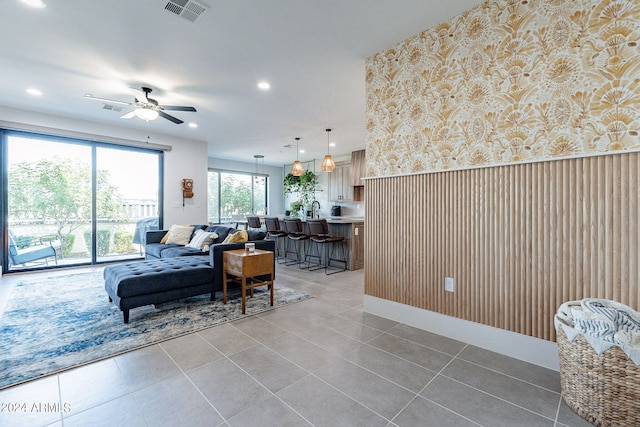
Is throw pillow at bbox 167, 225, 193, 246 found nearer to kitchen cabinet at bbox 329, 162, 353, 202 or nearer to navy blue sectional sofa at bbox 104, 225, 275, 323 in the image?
navy blue sectional sofa at bbox 104, 225, 275, 323

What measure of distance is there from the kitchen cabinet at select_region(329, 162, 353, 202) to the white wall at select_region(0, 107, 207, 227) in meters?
3.79

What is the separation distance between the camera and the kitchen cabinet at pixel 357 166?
320 inches

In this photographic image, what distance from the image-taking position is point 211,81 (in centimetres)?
388

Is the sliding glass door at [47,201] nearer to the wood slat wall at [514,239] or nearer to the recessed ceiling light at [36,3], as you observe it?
the recessed ceiling light at [36,3]

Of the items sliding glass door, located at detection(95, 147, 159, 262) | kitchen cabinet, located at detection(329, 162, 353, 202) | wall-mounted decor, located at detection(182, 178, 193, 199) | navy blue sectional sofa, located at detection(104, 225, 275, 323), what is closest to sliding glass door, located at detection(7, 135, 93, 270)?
sliding glass door, located at detection(95, 147, 159, 262)

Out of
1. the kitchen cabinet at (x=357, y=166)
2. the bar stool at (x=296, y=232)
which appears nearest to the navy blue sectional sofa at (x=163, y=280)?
the bar stool at (x=296, y=232)

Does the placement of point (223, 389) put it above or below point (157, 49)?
below

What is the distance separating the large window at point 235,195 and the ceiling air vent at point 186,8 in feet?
22.8

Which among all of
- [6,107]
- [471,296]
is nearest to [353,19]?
[471,296]

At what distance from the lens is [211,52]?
3160mm

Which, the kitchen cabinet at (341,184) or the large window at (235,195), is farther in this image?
the large window at (235,195)

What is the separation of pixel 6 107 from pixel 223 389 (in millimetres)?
6294

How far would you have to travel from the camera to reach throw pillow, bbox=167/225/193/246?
5.47 meters

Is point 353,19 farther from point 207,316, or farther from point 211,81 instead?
point 207,316
